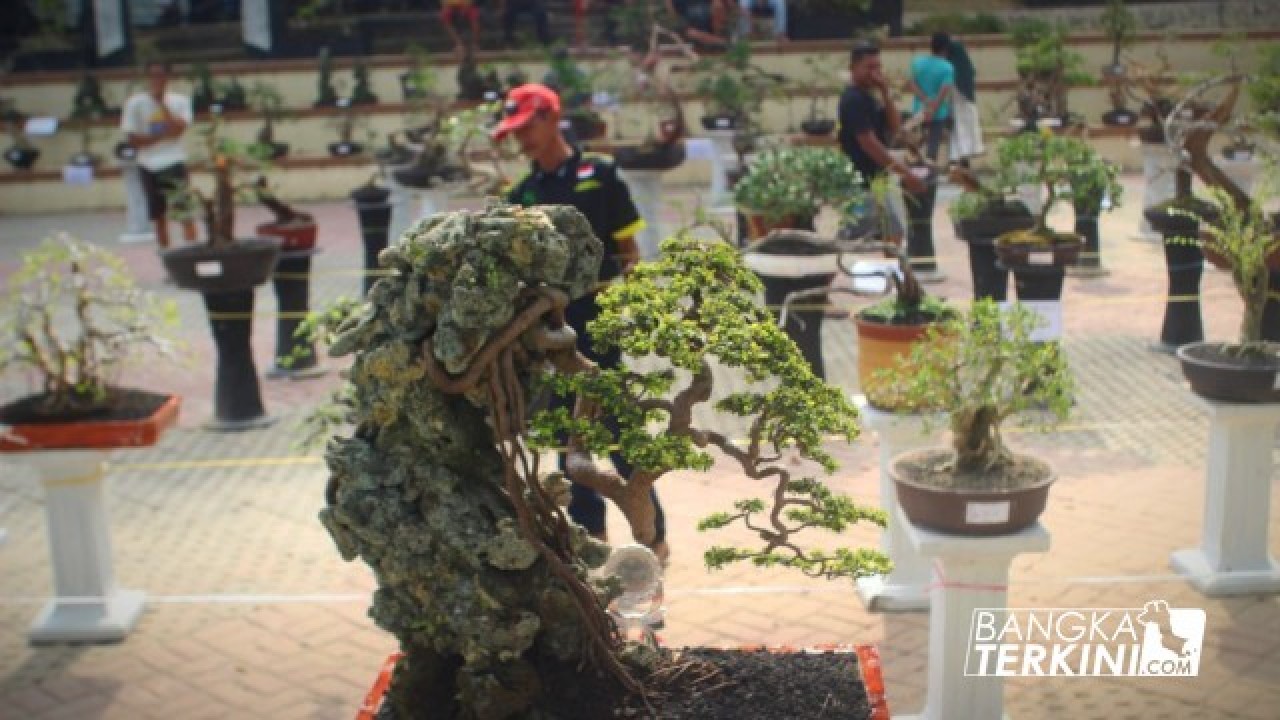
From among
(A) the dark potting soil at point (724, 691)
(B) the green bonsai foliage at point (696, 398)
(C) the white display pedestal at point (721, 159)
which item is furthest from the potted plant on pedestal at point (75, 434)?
(C) the white display pedestal at point (721, 159)

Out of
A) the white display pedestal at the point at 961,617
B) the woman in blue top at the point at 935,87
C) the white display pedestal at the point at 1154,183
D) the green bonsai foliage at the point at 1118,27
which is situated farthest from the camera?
the green bonsai foliage at the point at 1118,27

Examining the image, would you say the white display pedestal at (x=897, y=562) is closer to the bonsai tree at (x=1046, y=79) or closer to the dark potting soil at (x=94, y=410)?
the dark potting soil at (x=94, y=410)

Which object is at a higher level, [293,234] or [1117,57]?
[1117,57]

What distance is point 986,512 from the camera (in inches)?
157

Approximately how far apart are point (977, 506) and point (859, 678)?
75cm

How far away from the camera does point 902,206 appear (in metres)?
10.2

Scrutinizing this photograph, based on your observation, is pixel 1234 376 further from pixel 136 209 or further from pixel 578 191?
pixel 136 209

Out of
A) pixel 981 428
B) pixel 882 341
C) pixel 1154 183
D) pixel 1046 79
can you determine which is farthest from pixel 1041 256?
pixel 1046 79

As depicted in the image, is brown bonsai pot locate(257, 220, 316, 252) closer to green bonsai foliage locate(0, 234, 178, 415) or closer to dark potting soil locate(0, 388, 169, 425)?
green bonsai foliage locate(0, 234, 178, 415)

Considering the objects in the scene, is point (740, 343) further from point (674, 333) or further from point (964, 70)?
point (964, 70)

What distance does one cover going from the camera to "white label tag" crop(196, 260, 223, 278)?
7.43 m

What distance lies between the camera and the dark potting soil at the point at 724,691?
10.9 feet

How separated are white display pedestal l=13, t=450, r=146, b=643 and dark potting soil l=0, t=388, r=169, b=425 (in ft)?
0.41

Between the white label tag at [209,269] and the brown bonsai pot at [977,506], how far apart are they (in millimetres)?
4402
